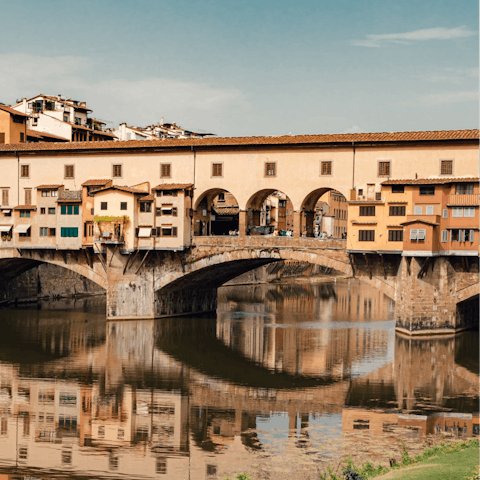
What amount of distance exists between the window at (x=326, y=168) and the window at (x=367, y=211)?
3.27 metres

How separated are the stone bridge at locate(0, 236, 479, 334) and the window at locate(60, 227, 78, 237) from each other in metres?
1.51

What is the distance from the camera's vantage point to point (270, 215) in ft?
278

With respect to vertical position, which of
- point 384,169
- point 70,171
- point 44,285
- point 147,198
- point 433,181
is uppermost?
point 70,171

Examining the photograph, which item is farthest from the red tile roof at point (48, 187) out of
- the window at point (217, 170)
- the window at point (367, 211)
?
the window at point (367, 211)

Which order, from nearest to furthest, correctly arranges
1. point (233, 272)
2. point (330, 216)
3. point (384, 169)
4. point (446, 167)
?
point (446, 167)
point (384, 169)
point (233, 272)
point (330, 216)

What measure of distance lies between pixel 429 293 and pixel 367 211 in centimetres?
574

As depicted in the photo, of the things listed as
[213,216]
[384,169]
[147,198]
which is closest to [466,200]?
[384,169]

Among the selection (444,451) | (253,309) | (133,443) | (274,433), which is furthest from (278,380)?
(253,309)

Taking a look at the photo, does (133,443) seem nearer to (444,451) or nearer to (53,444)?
(53,444)

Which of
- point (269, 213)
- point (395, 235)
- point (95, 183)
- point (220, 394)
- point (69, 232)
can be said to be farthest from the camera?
point (269, 213)

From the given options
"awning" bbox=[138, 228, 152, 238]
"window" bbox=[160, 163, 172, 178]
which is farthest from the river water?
"window" bbox=[160, 163, 172, 178]

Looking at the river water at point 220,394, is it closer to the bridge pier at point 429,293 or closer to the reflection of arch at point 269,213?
the bridge pier at point 429,293

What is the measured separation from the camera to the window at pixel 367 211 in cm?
4325

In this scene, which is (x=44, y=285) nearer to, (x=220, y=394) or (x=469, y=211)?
(x=220, y=394)
